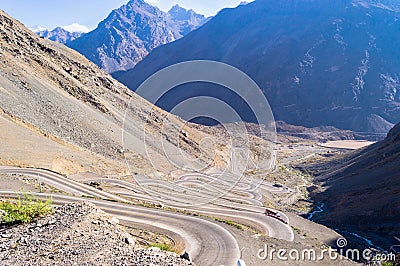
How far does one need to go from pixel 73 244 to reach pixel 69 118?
50720 millimetres

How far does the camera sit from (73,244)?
11.3m

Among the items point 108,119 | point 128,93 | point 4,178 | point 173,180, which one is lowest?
point 4,178

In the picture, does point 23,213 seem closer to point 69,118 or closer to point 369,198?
point 369,198

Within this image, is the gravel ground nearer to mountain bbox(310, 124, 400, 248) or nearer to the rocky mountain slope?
mountain bbox(310, 124, 400, 248)

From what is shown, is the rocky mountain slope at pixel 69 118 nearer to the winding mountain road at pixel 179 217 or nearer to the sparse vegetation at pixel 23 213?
the winding mountain road at pixel 179 217

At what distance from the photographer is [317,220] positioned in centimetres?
5022

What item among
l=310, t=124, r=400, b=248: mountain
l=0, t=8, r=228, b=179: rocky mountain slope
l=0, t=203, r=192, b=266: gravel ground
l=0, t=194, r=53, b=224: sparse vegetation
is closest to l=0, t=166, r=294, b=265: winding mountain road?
l=0, t=8, r=228, b=179: rocky mountain slope

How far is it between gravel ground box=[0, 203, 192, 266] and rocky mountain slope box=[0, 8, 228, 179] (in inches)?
1229

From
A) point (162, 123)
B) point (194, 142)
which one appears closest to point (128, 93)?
point (162, 123)

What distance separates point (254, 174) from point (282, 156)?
48582 millimetres

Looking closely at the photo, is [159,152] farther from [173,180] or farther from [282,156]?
[282,156]

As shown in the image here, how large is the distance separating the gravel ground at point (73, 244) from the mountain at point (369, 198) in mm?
29736

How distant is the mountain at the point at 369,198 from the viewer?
1609 inches

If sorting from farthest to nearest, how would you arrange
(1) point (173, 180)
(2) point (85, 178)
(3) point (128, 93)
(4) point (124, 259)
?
1. (3) point (128, 93)
2. (1) point (173, 180)
3. (2) point (85, 178)
4. (4) point (124, 259)
